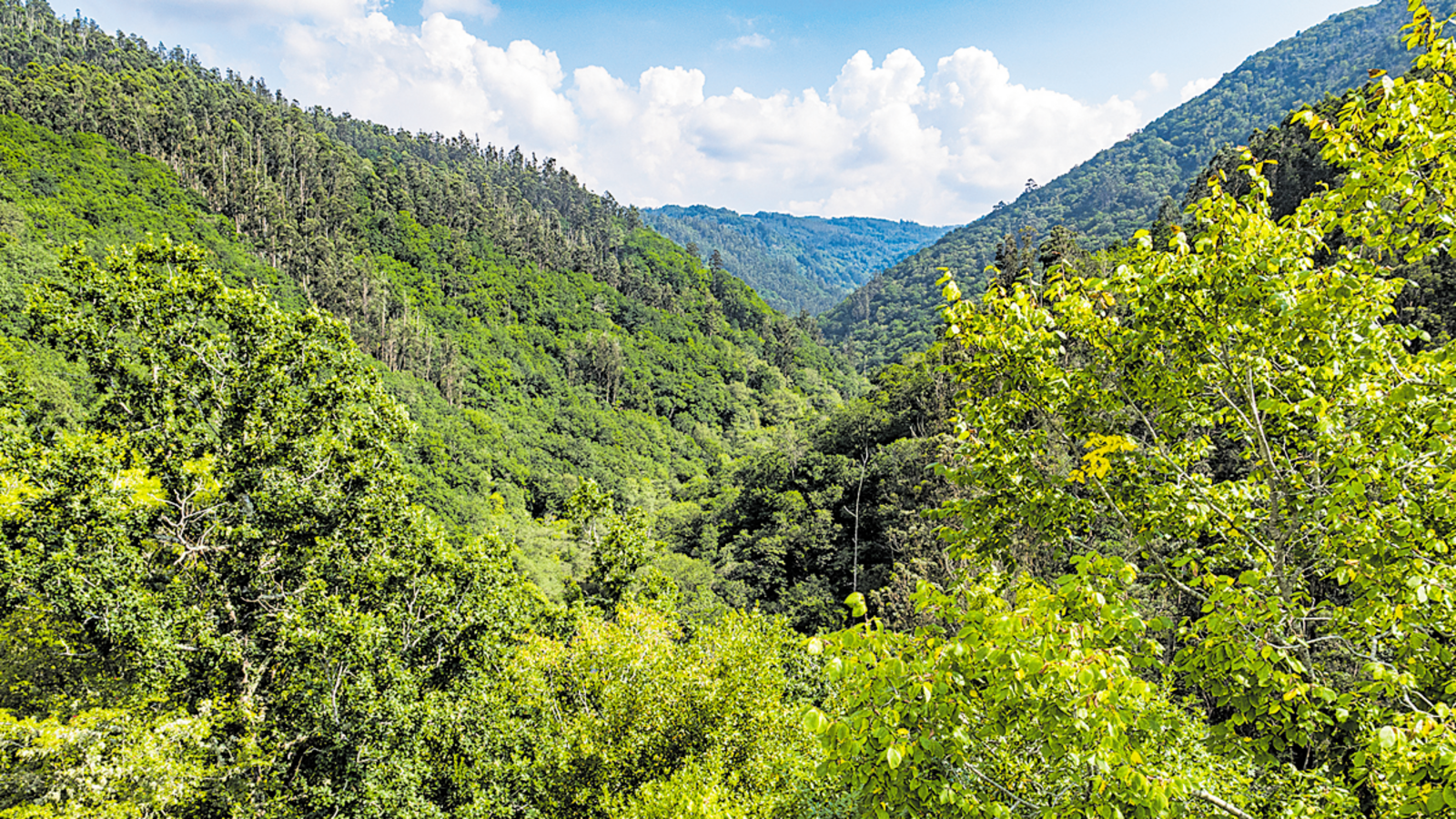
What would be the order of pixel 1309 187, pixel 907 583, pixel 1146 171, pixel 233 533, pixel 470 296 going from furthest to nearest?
1. pixel 1146 171
2. pixel 470 296
3. pixel 1309 187
4. pixel 907 583
5. pixel 233 533

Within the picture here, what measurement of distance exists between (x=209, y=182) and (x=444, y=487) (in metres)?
56.8

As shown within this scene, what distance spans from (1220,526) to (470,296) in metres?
93.0

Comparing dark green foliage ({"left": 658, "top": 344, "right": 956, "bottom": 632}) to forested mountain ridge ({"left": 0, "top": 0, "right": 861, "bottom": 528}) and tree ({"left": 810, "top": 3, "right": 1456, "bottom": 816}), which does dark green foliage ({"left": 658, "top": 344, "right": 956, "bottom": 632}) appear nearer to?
tree ({"left": 810, "top": 3, "right": 1456, "bottom": 816})

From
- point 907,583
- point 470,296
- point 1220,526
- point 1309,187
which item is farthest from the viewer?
point 470,296

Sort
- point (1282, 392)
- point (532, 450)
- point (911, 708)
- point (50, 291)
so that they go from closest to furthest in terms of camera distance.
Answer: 1. point (911, 708)
2. point (1282, 392)
3. point (50, 291)
4. point (532, 450)

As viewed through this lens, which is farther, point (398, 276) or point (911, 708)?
point (398, 276)

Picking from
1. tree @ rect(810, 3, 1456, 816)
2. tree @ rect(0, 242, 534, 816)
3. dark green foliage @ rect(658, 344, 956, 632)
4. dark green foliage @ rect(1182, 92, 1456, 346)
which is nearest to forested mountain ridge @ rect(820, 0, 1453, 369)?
dark green foliage @ rect(1182, 92, 1456, 346)

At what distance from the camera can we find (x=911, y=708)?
3.46 m

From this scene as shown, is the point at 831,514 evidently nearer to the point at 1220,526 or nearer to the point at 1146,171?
the point at 1220,526

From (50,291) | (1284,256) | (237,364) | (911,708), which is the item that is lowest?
(911,708)

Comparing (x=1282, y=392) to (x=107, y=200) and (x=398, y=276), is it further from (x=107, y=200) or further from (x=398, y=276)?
(x=398, y=276)

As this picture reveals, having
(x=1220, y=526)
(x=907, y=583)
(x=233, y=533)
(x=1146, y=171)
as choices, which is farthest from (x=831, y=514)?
(x=1146, y=171)

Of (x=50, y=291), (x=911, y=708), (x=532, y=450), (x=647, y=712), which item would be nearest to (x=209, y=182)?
(x=532, y=450)

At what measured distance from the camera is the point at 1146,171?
150m
